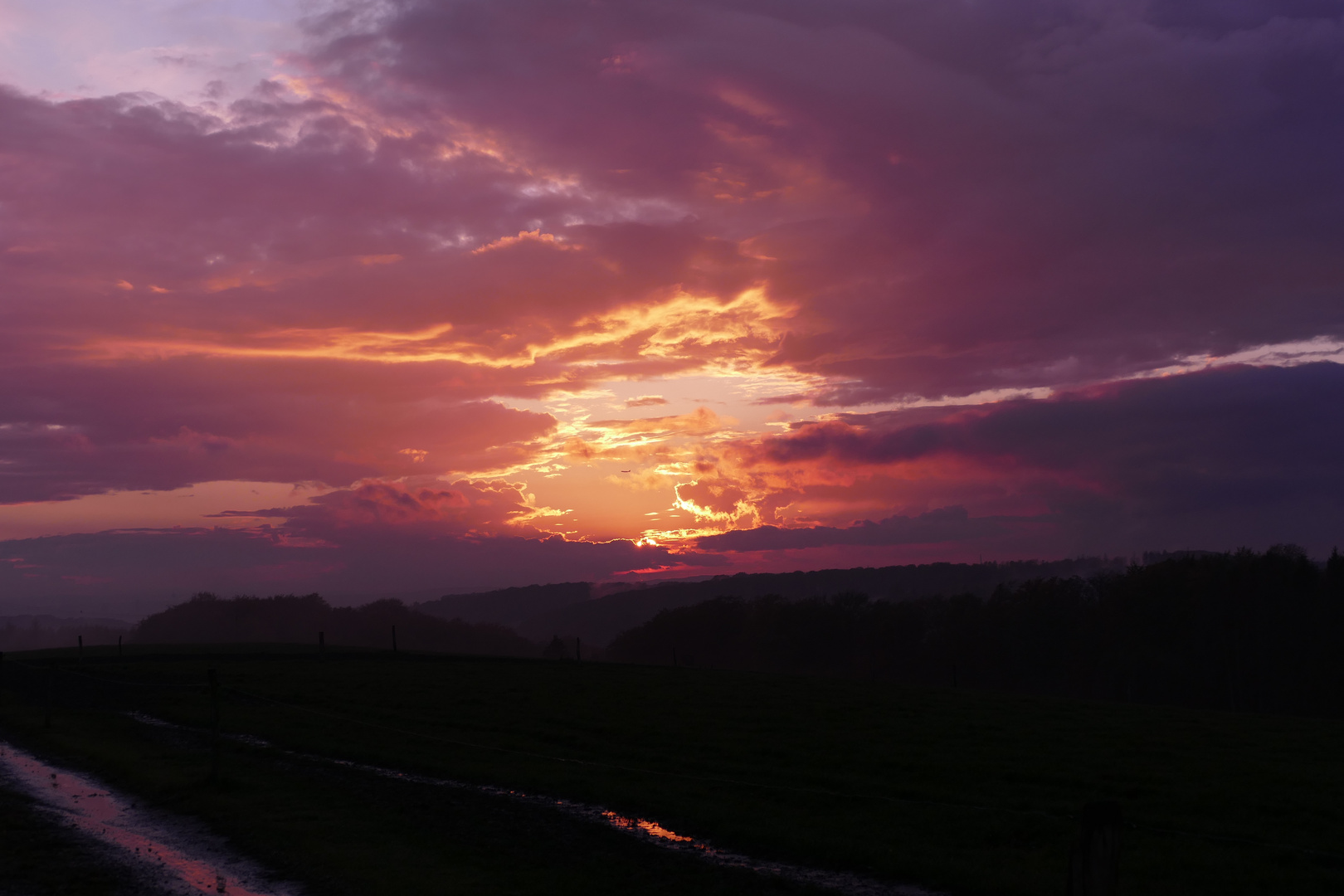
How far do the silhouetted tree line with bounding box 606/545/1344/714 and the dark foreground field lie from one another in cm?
6502

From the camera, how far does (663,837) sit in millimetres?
18125

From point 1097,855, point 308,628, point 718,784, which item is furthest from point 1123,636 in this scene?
point 308,628

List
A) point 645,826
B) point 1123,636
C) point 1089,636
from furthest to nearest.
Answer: point 1089,636
point 1123,636
point 645,826

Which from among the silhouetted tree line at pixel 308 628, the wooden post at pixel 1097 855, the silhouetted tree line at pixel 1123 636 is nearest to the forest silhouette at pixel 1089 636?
the silhouetted tree line at pixel 1123 636

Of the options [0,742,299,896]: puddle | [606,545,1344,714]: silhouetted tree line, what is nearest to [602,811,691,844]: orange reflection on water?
[0,742,299,896]: puddle

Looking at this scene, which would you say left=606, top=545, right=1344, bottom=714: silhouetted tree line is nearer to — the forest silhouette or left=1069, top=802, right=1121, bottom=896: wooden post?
the forest silhouette

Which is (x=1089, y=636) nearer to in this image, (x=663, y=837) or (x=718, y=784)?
(x=718, y=784)

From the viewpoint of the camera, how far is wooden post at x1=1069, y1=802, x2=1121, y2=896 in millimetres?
8312

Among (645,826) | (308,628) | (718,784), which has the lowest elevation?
(308,628)

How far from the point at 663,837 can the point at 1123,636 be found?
106949 mm

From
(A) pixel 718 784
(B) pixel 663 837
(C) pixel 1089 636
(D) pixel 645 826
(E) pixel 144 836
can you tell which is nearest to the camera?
(E) pixel 144 836

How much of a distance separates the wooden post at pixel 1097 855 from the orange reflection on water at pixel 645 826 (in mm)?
10703

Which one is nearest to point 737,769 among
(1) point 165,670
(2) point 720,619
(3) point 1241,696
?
(1) point 165,670

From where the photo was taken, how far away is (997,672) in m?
117
